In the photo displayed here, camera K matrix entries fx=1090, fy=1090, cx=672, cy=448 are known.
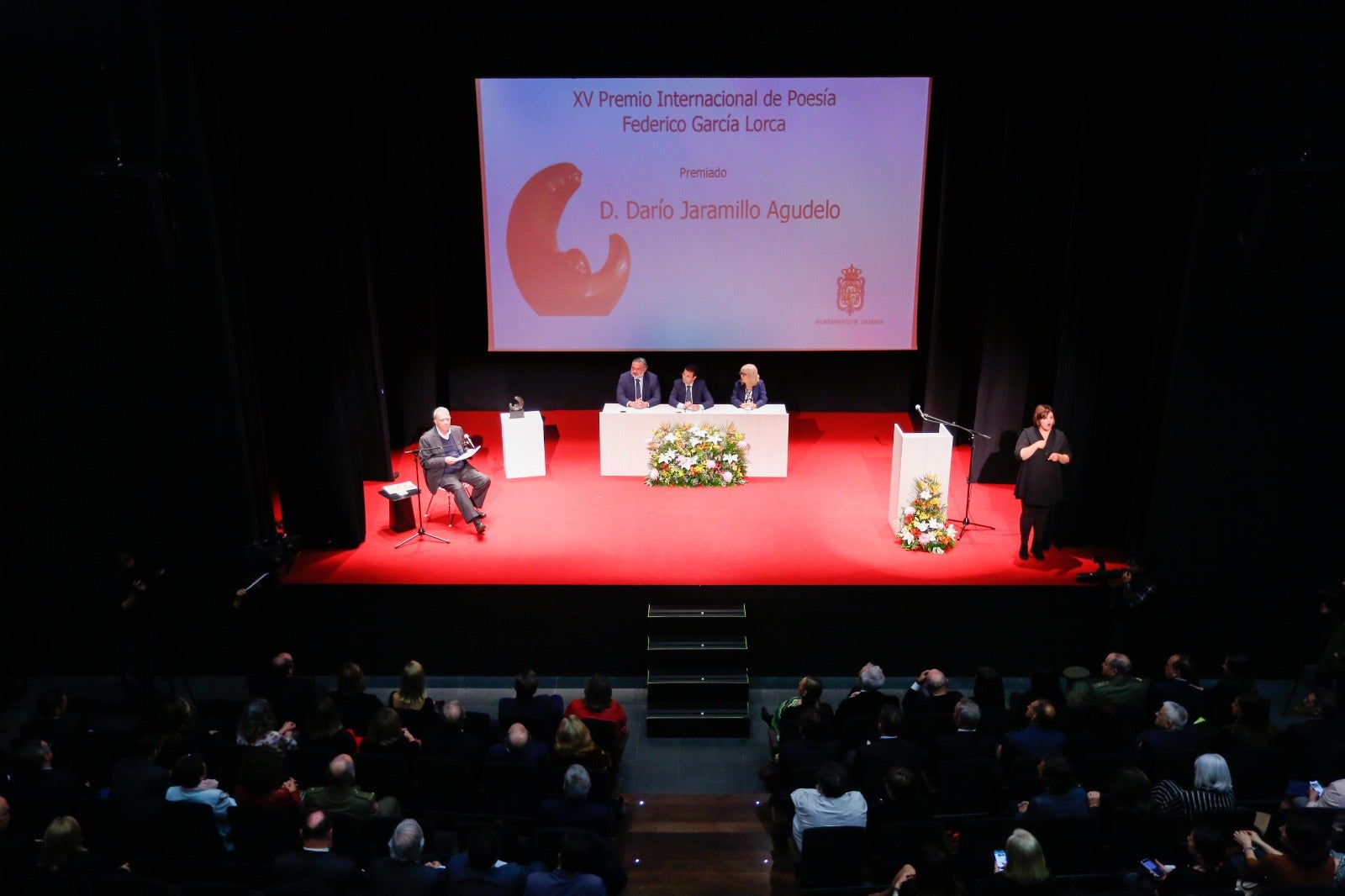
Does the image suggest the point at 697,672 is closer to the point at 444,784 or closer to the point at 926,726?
the point at 926,726

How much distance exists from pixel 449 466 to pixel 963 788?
18.6 feet

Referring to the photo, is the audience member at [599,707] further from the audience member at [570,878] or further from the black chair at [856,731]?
the audience member at [570,878]

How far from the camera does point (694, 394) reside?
1181 cm

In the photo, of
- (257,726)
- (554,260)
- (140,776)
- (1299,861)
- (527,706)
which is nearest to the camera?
(1299,861)

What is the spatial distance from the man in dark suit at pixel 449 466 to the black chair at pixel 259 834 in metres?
4.42

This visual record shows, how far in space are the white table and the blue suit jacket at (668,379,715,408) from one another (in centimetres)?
29

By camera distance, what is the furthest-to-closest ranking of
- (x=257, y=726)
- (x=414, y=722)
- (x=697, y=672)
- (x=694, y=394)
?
(x=694, y=394), (x=697, y=672), (x=414, y=722), (x=257, y=726)

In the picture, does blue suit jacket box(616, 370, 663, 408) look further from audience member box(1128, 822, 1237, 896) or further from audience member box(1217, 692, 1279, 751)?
audience member box(1128, 822, 1237, 896)

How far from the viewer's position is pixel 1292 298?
27.8ft

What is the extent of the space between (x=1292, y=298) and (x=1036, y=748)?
14.7 ft

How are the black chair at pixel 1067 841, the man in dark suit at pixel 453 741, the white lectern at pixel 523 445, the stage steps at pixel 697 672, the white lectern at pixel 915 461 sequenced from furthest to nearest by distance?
1. the white lectern at pixel 523 445
2. the white lectern at pixel 915 461
3. the stage steps at pixel 697 672
4. the man in dark suit at pixel 453 741
5. the black chair at pixel 1067 841

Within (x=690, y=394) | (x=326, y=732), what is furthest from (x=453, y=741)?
Answer: (x=690, y=394)

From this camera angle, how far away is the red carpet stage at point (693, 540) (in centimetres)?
909

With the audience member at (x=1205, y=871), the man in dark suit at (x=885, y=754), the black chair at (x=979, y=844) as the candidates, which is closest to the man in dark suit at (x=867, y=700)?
the man in dark suit at (x=885, y=754)
